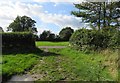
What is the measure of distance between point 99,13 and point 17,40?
16533 mm

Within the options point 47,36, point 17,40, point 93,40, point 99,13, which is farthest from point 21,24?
point 93,40

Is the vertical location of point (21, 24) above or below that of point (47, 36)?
above

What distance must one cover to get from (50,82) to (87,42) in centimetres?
1299

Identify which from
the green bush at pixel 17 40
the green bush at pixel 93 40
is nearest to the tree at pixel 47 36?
the green bush at pixel 17 40

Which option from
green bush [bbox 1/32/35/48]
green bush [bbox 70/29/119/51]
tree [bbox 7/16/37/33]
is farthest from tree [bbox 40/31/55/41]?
green bush [bbox 70/29/119/51]

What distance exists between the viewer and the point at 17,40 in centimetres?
2722

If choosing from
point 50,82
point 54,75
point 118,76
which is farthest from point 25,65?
point 118,76

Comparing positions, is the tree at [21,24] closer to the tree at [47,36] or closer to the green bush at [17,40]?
the tree at [47,36]

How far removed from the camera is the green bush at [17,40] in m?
26.8

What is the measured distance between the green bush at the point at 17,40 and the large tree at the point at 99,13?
14.5m

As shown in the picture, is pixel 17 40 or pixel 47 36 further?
pixel 47 36

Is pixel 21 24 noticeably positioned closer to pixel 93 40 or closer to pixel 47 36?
pixel 47 36

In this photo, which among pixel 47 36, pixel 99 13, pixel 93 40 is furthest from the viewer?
pixel 47 36

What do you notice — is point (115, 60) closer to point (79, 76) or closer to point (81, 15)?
point (79, 76)
